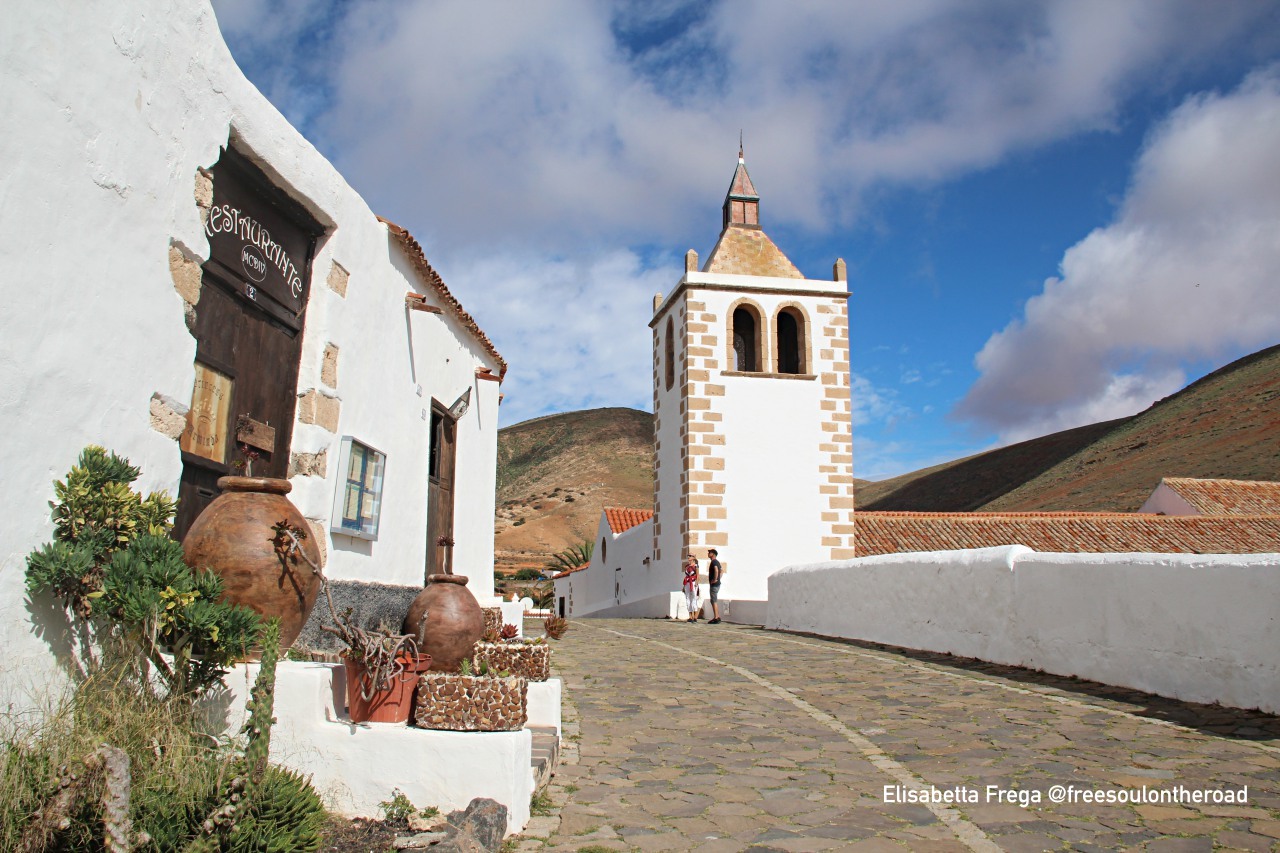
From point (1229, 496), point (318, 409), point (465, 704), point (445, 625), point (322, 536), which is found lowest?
point (465, 704)

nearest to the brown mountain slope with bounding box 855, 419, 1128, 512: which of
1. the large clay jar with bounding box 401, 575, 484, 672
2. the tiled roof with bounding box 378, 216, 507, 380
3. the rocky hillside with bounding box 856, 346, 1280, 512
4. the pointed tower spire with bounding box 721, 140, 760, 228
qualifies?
the rocky hillside with bounding box 856, 346, 1280, 512

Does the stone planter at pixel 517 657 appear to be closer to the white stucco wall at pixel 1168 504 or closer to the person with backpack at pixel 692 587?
the person with backpack at pixel 692 587

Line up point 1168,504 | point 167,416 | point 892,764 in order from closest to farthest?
point 167,416 → point 892,764 → point 1168,504

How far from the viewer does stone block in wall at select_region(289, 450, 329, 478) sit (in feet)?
21.7

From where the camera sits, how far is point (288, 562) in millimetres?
4422

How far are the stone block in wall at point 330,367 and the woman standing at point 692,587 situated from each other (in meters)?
11.7

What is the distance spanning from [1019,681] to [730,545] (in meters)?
10.9

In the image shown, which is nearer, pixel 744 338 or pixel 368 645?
pixel 368 645

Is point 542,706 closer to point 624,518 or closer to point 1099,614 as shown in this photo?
point 1099,614

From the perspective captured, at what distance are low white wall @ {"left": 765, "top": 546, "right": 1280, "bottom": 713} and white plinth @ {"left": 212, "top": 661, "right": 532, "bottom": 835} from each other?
540 centimetres

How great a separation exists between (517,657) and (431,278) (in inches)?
195

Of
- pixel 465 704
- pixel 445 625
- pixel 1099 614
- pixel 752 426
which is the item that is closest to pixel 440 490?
pixel 445 625

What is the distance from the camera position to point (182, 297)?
5145 mm

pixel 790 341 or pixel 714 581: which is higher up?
pixel 790 341
